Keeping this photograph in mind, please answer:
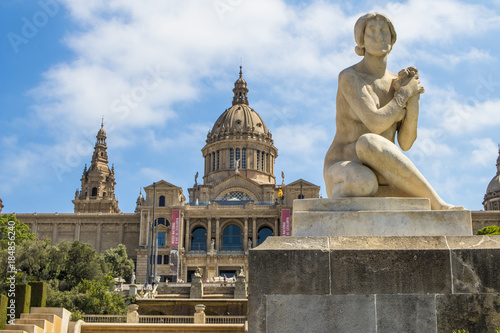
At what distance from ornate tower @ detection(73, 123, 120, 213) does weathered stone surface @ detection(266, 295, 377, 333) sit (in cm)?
9114

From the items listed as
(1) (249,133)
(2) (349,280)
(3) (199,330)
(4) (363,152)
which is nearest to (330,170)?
(4) (363,152)

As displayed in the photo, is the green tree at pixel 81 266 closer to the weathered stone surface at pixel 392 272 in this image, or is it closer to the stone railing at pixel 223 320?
the stone railing at pixel 223 320

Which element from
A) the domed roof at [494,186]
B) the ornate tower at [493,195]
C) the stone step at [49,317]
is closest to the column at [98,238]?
the ornate tower at [493,195]

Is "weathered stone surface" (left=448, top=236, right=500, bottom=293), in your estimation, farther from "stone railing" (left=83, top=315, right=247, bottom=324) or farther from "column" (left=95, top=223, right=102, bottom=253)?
"column" (left=95, top=223, right=102, bottom=253)

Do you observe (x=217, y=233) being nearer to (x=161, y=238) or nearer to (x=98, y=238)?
(x=161, y=238)

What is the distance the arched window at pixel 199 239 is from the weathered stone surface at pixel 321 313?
7653 cm

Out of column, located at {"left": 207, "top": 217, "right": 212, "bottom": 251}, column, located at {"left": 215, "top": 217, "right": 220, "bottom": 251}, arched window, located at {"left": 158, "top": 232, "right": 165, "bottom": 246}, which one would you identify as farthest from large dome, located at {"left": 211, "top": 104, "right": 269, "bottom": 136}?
arched window, located at {"left": 158, "top": 232, "right": 165, "bottom": 246}

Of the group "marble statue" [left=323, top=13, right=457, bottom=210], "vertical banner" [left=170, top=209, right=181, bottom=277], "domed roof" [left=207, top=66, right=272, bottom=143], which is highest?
"domed roof" [left=207, top=66, right=272, bottom=143]

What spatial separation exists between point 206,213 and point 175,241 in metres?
7.69

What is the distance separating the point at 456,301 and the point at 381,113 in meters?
2.49

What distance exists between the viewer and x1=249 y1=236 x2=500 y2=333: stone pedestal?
652 cm

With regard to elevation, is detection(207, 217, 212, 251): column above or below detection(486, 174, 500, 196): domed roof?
below

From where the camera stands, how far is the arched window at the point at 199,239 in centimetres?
8287

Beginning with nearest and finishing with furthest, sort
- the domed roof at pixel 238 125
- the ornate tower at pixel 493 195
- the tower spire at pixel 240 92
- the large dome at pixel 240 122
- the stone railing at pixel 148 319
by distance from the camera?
the stone railing at pixel 148 319, the domed roof at pixel 238 125, the large dome at pixel 240 122, the ornate tower at pixel 493 195, the tower spire at pixel 240 92
